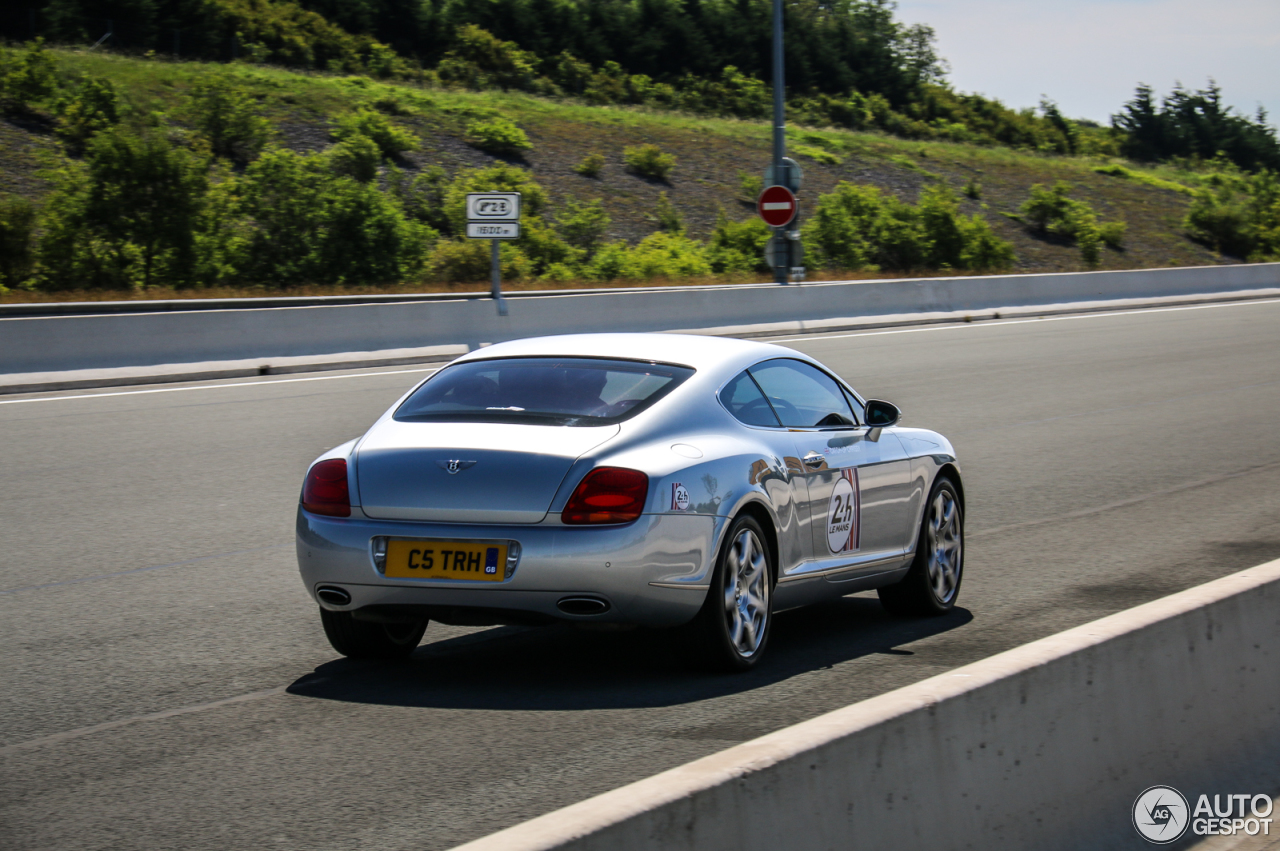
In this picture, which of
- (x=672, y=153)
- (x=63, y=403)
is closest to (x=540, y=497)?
(x=63, y=403)

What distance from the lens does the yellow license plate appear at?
5523mm

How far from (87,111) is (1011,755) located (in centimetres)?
4968

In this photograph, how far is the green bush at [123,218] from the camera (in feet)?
118

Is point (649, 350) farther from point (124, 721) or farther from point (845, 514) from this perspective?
point (124, 721)

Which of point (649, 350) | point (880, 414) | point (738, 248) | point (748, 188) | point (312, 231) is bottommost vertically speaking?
point (880, 414)

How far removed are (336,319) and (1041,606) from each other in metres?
15.7

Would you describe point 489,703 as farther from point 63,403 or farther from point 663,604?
point 63,403

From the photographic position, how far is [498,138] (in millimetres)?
60875

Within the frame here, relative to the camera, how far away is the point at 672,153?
6831 cm

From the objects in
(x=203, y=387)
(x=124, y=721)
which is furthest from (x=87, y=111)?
(x=124, y=721)

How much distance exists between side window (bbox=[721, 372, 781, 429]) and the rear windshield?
8.2 inches

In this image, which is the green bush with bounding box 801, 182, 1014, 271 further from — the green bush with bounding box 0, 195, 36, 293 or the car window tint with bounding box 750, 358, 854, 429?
the car window tint with bounding box 750, 358, 854, 429

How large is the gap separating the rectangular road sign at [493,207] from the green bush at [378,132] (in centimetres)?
3148

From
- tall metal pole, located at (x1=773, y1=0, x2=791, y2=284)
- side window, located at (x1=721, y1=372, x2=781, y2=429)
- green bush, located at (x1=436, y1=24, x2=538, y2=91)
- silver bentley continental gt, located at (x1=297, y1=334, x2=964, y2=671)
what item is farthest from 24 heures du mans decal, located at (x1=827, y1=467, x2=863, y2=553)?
green bush, located at (x1=436, y1=24, x2=538, y2=91)
